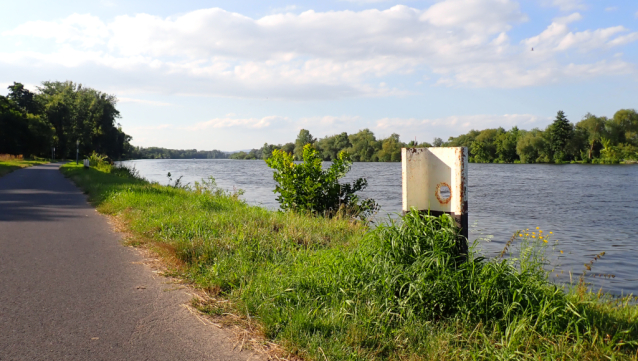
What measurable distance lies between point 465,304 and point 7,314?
4.19m

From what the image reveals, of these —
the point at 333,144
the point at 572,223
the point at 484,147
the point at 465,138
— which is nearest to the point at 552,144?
the point at 484,147

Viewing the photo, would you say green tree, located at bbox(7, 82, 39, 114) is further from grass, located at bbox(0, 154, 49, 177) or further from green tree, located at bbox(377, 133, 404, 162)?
green tree, located at bbox(377, 133, 404, 162)

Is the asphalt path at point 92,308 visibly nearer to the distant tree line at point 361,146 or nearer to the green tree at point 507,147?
the distant tree line at point 361,146

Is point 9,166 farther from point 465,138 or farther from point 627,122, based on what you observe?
point 465,138

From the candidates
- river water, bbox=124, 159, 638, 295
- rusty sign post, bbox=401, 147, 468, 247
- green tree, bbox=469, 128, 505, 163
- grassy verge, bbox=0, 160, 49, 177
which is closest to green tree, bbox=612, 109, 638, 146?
green tree, bbox=469, 128, 505, 163

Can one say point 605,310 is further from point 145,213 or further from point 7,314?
point 145,213

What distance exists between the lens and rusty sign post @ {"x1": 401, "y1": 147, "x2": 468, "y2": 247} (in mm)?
4188

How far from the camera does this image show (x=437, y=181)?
4.38 meters

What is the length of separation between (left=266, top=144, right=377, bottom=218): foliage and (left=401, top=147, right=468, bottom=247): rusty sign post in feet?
21.1

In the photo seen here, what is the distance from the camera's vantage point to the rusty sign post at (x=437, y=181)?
419 cm

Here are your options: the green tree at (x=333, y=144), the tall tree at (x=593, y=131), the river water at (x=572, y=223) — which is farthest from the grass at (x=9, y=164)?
the tall tree at (x=593, y=131)

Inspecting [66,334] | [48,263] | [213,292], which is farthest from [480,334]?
[48,263]

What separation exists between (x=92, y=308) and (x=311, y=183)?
22.9 ft

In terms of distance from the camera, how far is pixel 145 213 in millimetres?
9766
